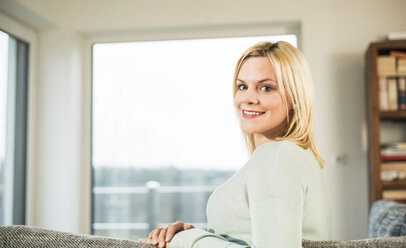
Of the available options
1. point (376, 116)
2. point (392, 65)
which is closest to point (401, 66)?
point (392, 65)

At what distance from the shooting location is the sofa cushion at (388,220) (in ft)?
4.12

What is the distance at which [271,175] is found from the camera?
0.79 m

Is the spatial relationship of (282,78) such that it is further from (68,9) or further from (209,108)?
(68,9)

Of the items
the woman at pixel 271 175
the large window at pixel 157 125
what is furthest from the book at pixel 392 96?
the woman at pixel 271 175

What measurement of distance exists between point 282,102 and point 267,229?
32 centimetres

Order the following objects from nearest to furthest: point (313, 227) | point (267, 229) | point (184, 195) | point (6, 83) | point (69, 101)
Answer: point (267, 229) < point (313, 227) < point (6, 83) < point (69, 101) < point (184, 195)

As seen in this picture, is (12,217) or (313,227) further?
(12,217)

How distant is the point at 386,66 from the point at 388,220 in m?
1.86

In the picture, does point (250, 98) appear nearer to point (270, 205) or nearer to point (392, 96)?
point (270, 205)

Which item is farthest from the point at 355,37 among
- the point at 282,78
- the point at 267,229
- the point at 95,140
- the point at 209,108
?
the point at 267,229

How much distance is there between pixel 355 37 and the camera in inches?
130

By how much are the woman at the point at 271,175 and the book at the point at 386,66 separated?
7.29 ft

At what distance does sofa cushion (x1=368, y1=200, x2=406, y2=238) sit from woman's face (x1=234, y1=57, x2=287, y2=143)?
0.54 metres

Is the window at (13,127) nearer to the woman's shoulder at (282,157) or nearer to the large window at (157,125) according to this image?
the large window at (157,125)
